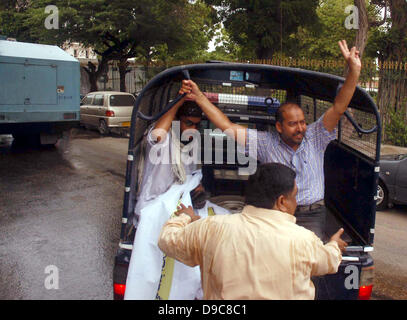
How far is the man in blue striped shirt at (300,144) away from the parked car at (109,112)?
1364cm

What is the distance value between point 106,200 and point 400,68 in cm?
919

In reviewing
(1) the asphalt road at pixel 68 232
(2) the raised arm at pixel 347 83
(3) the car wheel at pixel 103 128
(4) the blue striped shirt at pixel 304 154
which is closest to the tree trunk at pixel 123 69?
(3) the car wheel at pixel 103 128

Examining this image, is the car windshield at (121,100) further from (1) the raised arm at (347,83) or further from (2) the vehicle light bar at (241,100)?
(1) the raised arm at (347,83)

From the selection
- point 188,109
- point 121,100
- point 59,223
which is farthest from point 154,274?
point 121,100

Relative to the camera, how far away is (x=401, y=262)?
219 inches

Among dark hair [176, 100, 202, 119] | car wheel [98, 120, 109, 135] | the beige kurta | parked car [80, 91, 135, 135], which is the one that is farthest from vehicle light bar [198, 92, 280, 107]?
car wheel [98, 120, 109, 135]

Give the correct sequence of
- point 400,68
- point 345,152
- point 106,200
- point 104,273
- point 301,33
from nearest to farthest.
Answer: point 345,152
point 104,273
point 106,200
point 400,68
point 301,33

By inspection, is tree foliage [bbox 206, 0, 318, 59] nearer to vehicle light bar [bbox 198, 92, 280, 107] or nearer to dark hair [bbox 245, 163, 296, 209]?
vehicle light bar [bbox 198, 92, 280, 107]

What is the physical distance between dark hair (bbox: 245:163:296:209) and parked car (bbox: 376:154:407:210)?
A: 590 centimetres

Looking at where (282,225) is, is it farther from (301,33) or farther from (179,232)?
(301,33)

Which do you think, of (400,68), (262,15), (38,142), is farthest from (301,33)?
(38,142)

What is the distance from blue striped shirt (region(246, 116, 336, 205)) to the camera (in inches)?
136

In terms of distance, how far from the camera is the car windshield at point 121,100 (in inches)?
669
